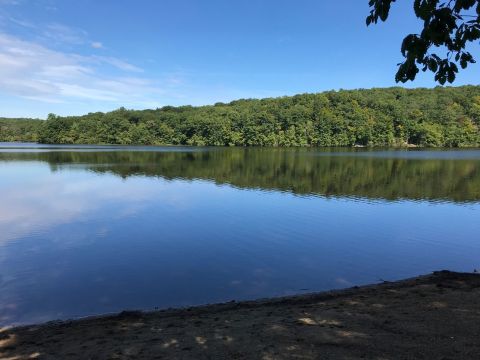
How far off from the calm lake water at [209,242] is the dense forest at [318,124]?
356 feet

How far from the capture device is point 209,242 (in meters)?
16.9

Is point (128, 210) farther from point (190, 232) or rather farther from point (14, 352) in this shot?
point (14, 352)

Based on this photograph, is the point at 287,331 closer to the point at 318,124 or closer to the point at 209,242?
the point at 209,242

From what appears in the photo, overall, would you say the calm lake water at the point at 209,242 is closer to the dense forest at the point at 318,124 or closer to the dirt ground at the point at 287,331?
the dirt ground at the point at 287,331

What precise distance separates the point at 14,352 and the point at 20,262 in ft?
26.0

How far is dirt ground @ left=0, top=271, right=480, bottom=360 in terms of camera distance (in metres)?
6.34

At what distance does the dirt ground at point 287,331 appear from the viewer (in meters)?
6.34

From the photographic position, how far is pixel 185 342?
7195 millimetres

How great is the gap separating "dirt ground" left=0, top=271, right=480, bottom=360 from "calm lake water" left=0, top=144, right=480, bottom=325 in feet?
5.55

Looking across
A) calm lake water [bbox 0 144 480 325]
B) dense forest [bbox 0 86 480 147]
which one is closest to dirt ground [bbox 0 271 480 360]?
calm lake water [bbox 0 144 480 325]

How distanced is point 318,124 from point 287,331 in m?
139

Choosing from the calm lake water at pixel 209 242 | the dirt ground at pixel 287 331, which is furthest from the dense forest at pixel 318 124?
the dirt ground at pixel 287 331

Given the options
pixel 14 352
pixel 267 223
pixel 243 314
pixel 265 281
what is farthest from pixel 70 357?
pixel 267 223

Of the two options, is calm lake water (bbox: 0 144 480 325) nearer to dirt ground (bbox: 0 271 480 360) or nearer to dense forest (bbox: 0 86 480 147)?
dirt ground (bbox: 0 271 480 360)
